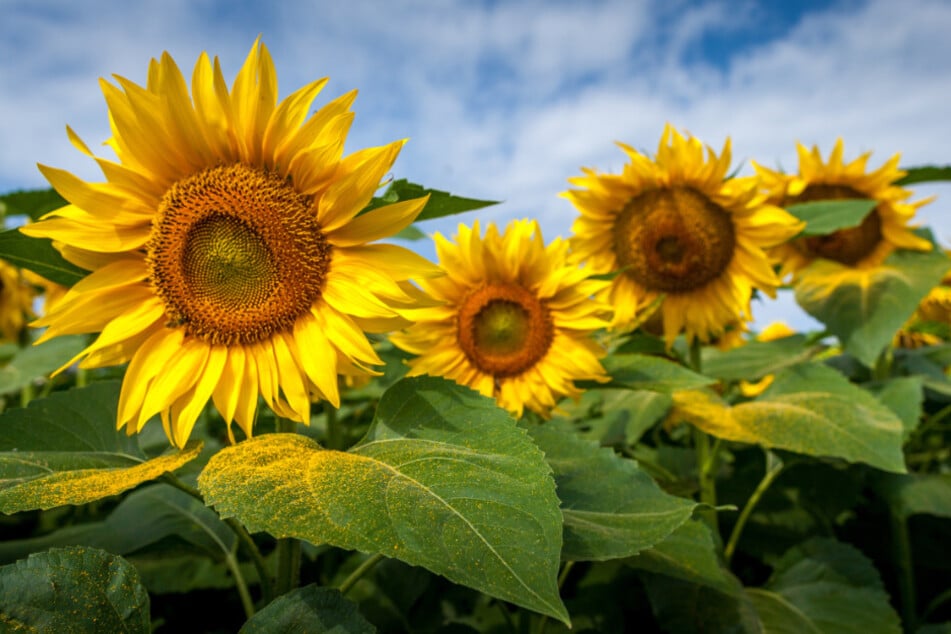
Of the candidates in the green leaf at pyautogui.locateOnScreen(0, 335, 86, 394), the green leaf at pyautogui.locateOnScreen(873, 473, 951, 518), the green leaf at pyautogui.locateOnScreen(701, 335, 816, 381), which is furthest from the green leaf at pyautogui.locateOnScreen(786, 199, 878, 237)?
the green leaf at pyautogui.locateOnScreen(0, 335, 86, 394)

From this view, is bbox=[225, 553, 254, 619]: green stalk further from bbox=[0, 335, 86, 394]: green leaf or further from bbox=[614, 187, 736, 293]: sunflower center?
bbox=[0, 335, 86, 394]: green leaf

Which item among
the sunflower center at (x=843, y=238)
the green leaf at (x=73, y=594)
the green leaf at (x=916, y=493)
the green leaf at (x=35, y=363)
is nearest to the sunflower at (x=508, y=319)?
the green leaf at (x=916, y=493)

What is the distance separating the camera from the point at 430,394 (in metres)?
1.59

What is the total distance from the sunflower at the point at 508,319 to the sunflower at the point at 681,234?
336 mm

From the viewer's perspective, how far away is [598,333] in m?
3.08

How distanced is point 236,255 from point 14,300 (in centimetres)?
429

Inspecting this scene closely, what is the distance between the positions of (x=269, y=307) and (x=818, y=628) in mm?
1883

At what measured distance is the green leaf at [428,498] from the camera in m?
1.07

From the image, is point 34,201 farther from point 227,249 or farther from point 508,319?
point 508,319

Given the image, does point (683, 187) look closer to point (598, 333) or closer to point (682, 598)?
point (598, 333)

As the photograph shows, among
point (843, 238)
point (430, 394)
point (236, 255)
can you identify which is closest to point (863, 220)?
point (843, 238)

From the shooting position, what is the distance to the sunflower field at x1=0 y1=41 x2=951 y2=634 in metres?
1.24

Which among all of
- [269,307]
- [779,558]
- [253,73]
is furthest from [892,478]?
[253,73]

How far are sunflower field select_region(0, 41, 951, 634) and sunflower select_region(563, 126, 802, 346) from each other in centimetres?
1
